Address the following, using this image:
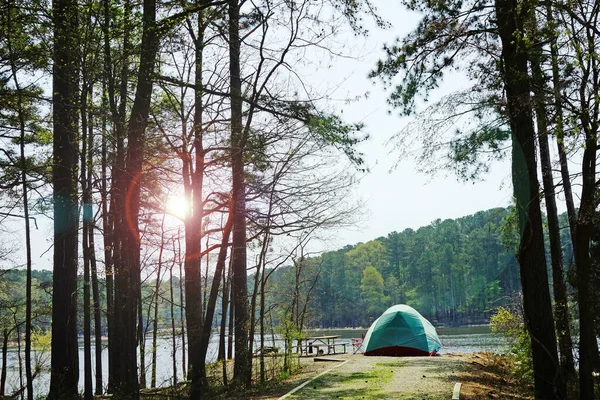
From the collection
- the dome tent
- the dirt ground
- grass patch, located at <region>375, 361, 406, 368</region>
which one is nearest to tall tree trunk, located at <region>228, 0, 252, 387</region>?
the dirt ground

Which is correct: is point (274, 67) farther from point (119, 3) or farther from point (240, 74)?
point (119, 3)

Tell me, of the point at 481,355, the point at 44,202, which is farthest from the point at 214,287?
the point at 481,355

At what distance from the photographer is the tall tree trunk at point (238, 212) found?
9609 mm

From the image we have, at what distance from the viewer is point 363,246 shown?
110375 mm

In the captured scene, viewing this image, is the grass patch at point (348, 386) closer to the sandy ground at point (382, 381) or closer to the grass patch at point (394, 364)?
the sandy ground at point (382, 381)

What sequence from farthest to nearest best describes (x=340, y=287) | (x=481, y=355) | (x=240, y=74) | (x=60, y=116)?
(x=340, y=287), (x=481, y=355), (x=60, y=116), (x=240, y=74)

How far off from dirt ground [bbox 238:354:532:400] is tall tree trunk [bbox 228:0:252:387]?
1173mm

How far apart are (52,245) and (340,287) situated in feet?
311

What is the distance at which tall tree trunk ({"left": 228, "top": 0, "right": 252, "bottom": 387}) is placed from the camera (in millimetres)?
9609

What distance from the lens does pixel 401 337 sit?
19688 mm

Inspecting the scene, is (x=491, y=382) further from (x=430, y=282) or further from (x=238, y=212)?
(x=430, y=282)

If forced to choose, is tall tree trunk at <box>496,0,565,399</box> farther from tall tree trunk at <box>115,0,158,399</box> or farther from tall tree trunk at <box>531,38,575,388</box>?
tall tree trunk at <box>115,0,158,399</box>

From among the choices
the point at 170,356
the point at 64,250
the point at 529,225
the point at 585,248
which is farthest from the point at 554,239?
the point at 170,356

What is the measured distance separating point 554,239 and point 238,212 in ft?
22.6
